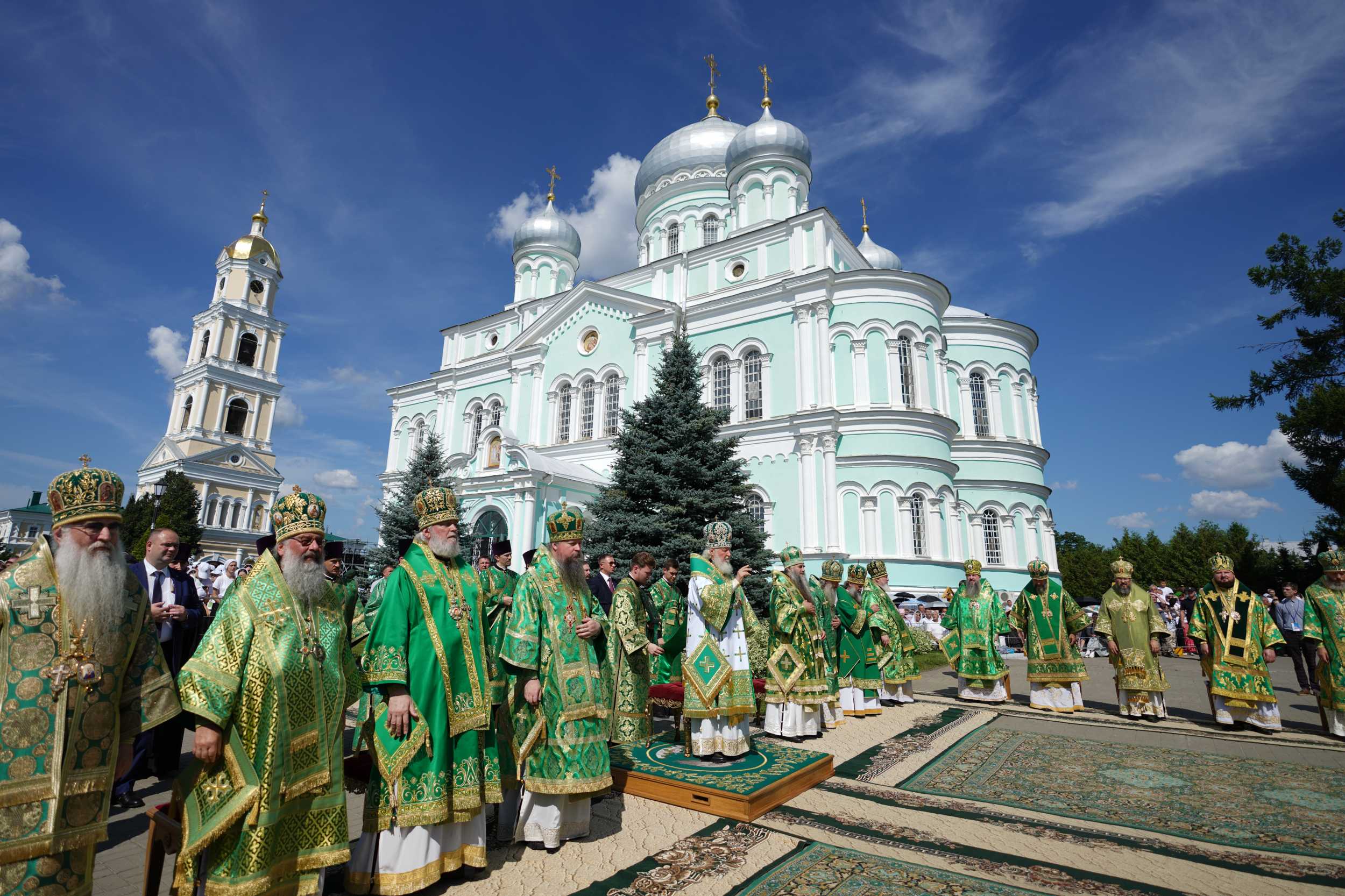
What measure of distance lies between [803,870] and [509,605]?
7.98 feet

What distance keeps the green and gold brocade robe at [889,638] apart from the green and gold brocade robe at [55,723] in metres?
8.07

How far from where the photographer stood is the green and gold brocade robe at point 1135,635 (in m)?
8.00

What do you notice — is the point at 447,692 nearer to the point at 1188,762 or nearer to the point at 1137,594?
the point at 1188,762

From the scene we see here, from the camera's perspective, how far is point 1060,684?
28.6ft

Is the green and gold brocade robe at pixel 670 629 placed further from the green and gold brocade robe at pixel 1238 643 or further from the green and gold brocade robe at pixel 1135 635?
the green and gold brocade robe at pixel 1238 643

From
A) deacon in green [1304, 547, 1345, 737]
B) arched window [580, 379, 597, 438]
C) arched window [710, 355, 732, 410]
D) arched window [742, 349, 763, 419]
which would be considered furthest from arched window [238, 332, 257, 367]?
deacon in green [1304, 547, 1345, 737]

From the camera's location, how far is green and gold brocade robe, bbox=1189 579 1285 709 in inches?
289

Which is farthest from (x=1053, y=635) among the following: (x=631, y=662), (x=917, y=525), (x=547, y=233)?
(x=547, y=233)

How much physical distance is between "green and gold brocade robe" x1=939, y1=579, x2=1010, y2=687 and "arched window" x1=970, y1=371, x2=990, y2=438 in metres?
16.1

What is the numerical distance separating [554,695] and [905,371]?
18.4 m

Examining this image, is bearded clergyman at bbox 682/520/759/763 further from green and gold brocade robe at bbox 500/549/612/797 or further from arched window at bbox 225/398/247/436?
arched window at bbox 225/398/247/436

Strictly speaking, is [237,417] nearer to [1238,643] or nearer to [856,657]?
[856,657]

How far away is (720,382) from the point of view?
21.5 metres

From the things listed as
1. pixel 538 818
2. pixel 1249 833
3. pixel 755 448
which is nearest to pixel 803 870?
pixel 538 818
